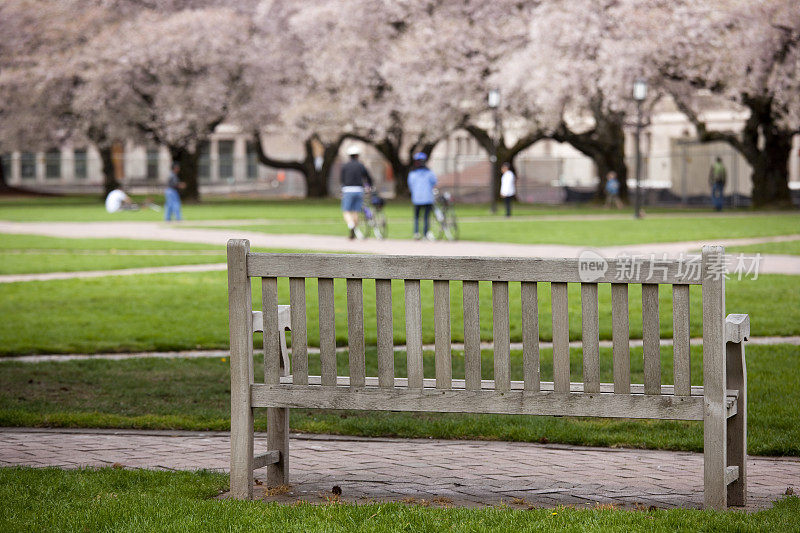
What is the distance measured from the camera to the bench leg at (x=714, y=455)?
472 centimetres

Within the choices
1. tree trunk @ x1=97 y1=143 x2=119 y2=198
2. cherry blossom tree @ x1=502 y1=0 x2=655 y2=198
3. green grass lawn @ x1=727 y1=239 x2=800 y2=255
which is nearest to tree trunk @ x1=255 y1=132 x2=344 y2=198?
tree trunk @ x1=97 y1=143 x2=119 y2=198

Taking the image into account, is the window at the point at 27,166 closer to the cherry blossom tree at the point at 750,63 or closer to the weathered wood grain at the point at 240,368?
the cherry blossom tree at the point at 750,63

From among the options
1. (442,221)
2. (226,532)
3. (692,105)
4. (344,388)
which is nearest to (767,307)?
(344,388)

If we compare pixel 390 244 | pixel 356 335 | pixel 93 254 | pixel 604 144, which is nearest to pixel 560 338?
pixel 356 335

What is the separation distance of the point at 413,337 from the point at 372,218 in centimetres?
1970

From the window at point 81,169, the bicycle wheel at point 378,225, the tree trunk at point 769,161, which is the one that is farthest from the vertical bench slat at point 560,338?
the window at point 81,169

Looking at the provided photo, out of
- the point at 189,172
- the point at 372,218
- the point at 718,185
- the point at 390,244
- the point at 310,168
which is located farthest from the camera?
the point at 310,168

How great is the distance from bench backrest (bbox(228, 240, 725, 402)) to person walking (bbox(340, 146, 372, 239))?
62.0ft

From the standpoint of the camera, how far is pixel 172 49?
157ft

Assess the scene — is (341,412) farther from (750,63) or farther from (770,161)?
(770,161)

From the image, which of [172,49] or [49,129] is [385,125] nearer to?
[172,49]

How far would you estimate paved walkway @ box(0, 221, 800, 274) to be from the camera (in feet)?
63.2

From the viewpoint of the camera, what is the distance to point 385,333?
506 cm

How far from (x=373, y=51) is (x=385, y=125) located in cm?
293
